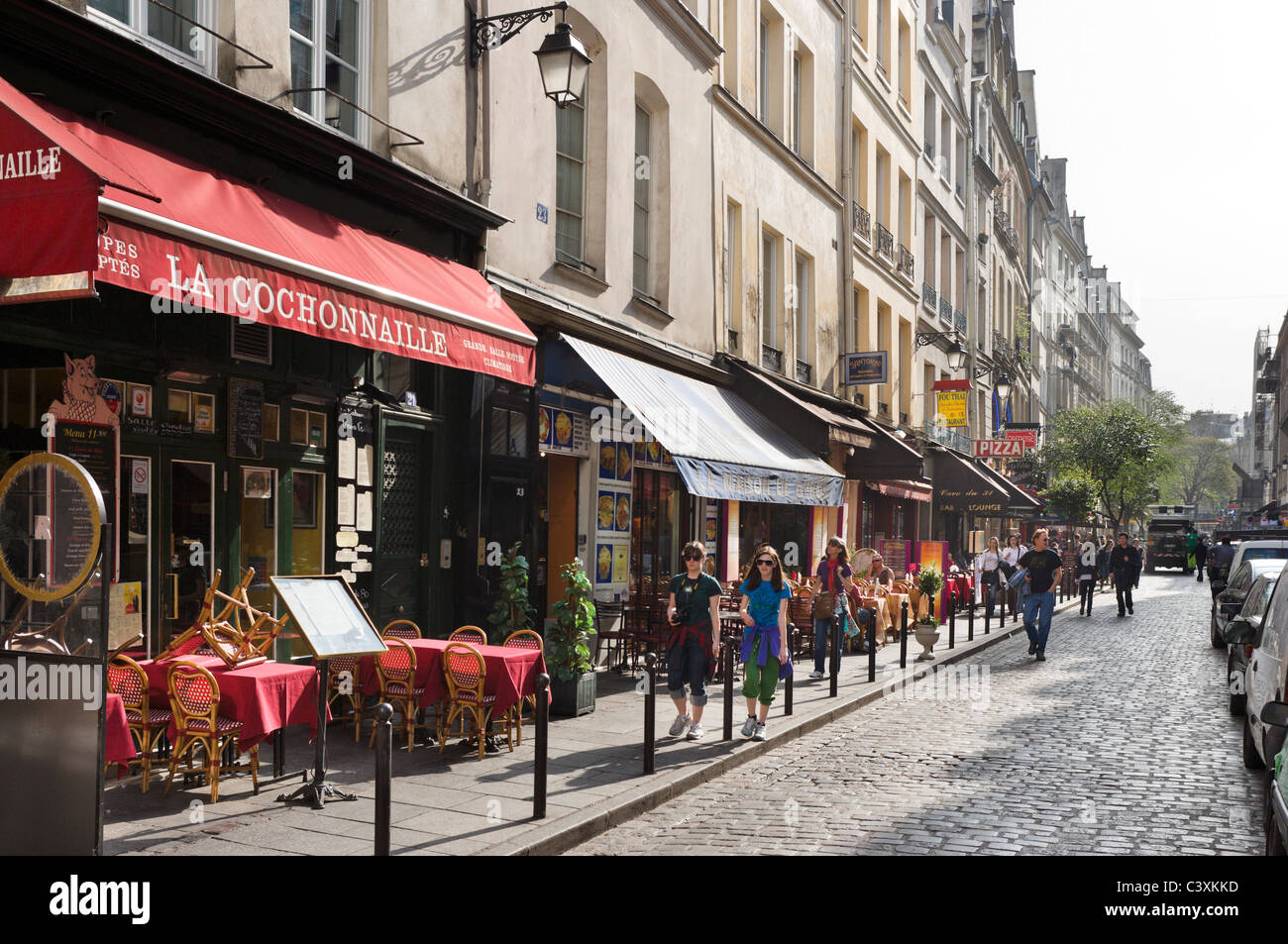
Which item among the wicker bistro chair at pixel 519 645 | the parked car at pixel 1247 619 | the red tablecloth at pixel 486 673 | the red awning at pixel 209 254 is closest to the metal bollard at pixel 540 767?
the red tablecloth at pixel 486 673

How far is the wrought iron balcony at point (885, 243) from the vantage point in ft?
85.7

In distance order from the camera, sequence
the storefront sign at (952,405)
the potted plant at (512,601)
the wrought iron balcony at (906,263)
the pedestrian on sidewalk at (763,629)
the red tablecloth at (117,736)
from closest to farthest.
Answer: the red tablecloth at (117,736) < the pedestrian on sidewalk at (763,629) < the potted plant at (512,601) < the wrought iron balcony at (906,263) < the storefront sign at (952,405)

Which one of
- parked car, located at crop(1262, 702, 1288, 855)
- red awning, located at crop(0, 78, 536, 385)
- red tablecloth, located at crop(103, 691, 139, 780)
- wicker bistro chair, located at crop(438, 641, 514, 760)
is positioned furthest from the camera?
wicker bistro chair, located at crop(438, 641, 514, 760)

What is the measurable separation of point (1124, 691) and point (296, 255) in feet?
34.0

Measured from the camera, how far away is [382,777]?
555 centimetres

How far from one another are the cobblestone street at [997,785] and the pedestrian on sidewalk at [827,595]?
3.73 feet

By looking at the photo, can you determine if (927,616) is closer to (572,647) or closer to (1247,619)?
(1247,619)

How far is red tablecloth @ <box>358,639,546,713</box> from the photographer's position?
8.58 meters

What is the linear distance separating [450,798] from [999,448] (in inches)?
1159

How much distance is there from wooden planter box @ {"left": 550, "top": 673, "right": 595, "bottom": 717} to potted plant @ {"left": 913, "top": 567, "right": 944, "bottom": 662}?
22.4 ft

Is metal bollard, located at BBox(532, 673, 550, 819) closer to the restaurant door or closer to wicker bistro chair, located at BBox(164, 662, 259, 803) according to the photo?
wicker bistro chair, located at BBox(164, 662, 259, 803)

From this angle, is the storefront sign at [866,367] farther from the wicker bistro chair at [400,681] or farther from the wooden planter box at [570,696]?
the wicker bistro chair at [400,681]

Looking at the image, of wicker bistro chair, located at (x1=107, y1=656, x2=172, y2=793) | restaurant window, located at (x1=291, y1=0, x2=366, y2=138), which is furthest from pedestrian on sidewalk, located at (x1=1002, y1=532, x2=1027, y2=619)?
wicker bistro chair, located at (x1=107, y1=656, x2=172, y2=793)

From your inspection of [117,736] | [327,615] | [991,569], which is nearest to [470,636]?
[327,615]
